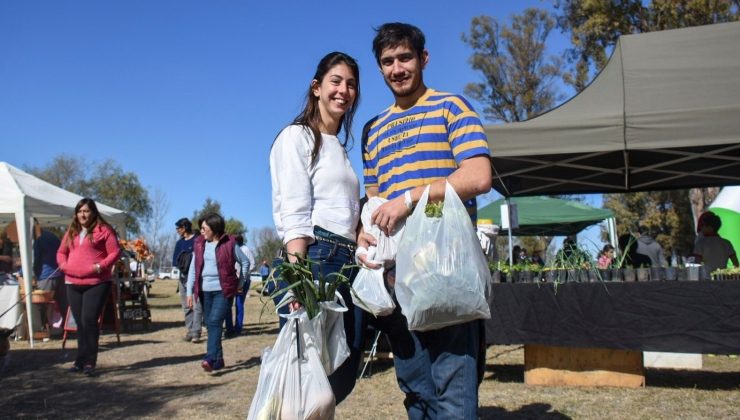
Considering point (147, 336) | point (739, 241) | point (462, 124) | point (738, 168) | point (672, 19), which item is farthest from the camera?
point (672, 19)

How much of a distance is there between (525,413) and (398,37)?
305 centimetres

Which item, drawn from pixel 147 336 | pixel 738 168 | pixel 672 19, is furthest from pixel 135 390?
pixel 672 19

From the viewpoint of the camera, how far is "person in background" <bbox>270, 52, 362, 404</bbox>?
2.39 meters

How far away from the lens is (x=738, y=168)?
7570mm

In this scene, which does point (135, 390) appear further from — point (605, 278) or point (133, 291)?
point (133, 291)

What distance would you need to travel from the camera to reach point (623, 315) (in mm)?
4914

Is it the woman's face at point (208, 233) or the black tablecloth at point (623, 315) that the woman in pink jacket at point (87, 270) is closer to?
the woman's face at point (208, 233)

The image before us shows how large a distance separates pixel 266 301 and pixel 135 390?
13.4 feet

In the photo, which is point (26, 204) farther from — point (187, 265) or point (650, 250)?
point (650, 250)

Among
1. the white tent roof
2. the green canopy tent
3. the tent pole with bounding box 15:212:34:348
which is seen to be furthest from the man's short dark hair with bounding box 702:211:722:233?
the white tent roof

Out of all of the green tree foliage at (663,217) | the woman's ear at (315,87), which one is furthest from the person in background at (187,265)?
the green tree foliage at (663,217)

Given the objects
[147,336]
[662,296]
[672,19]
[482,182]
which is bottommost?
[147,336]

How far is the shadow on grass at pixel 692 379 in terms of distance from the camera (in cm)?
532

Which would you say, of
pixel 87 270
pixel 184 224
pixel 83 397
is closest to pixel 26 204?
pixel 184 224
